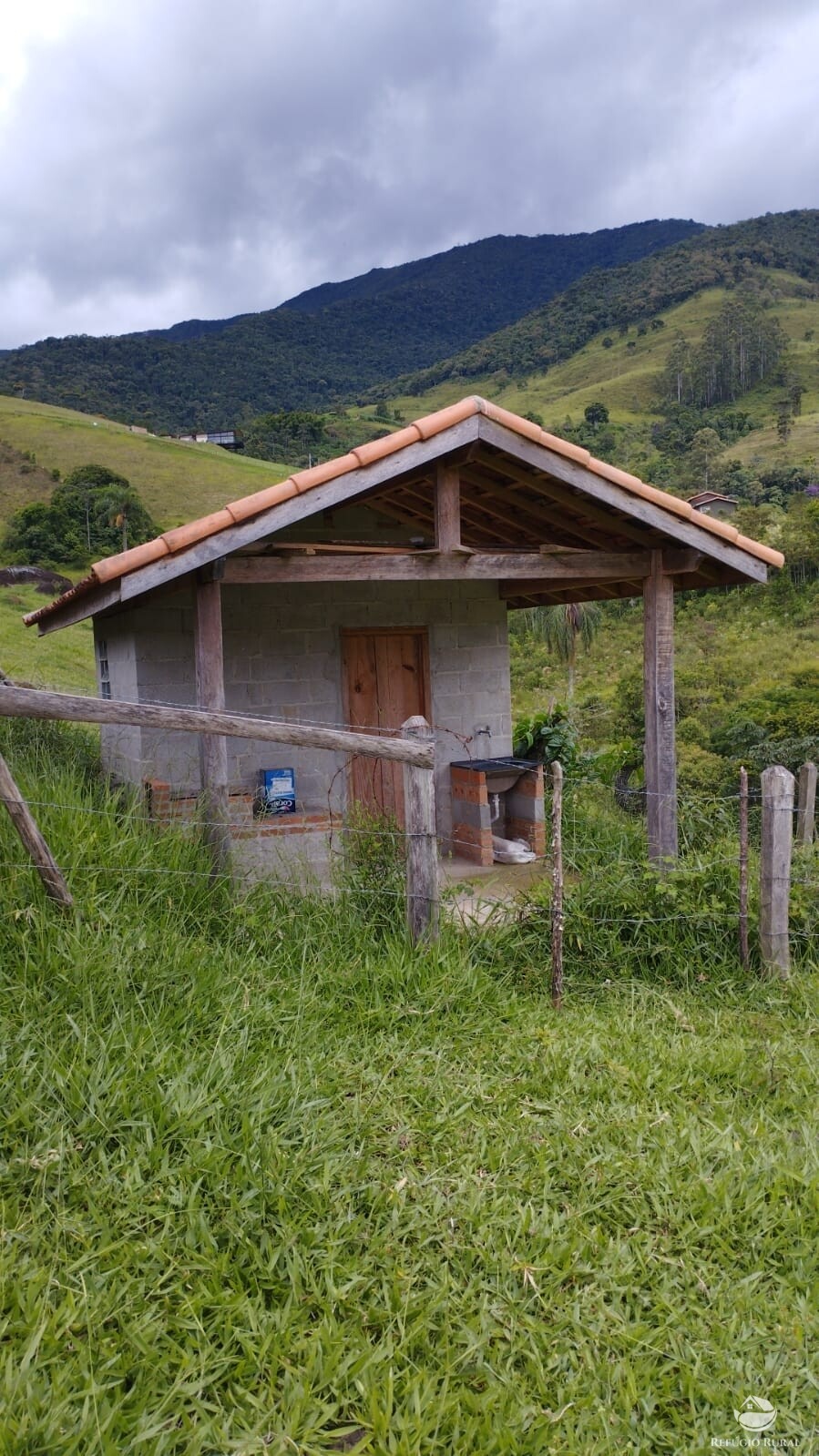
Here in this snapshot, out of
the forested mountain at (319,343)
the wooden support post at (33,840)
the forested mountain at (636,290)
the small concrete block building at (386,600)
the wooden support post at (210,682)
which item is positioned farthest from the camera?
the forested mountain at (636,290)

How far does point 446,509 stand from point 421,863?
105 inches

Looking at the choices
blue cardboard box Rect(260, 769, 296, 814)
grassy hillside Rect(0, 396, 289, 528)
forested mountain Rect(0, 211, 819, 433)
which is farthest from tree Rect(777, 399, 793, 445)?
blue cardboard box Rect(260, 769, 296, 814)

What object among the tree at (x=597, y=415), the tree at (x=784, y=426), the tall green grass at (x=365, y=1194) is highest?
the tree at (x=597, y=415)

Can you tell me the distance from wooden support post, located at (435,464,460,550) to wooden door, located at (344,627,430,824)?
2218mm

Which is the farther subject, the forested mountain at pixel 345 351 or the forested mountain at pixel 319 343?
the forested mountain at pixel 345 351

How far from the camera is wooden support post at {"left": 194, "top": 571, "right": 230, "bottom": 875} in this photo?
6.12 m

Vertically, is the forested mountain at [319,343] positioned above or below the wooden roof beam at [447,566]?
above

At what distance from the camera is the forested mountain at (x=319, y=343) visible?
78.5 metres

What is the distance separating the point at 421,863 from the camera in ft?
17.4

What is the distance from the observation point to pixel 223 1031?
4.16 m

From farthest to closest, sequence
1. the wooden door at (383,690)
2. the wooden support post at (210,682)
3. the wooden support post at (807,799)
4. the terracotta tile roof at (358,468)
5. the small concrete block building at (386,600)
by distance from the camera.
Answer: the wooden support post at (807,799) → the wooden door at (383,690) → the small concrete block building at (386,600) → the wooden support post at (210,682) → the terracotta tile roof at (358,468)

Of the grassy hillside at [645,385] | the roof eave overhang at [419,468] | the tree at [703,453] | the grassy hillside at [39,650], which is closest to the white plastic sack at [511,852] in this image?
the roof eave overhang at [419,468]

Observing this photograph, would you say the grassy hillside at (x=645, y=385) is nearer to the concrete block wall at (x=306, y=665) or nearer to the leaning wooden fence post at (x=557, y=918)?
the concrete block wall at (x=306, y=665)
